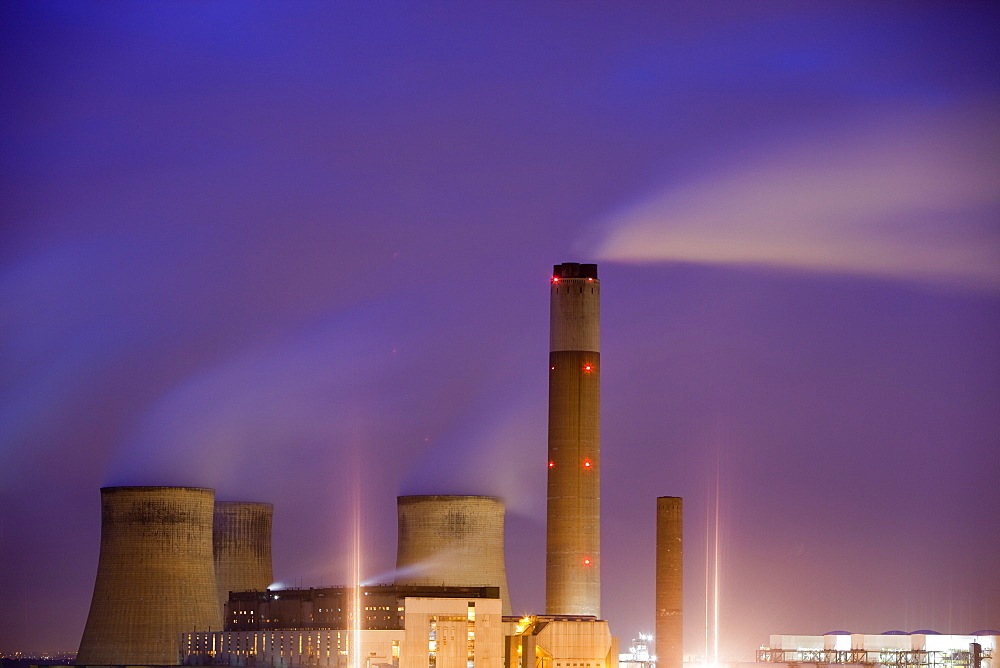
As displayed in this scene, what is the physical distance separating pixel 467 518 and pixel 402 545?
335cm

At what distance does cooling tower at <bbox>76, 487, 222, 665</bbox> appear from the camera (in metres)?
65.1

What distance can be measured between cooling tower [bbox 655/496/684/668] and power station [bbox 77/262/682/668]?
2.2 inches

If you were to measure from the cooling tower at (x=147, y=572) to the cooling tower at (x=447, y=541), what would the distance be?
8.60 meters

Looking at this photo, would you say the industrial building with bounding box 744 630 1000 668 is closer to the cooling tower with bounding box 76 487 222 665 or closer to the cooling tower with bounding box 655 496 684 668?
the cooling tower with bounding box 655 496 684 668

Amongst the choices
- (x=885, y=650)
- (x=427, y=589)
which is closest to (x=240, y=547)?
(x=427, y=589)

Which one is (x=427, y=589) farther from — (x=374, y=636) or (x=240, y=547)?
(x=240, y=547)

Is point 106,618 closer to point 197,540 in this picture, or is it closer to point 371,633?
point 197,540

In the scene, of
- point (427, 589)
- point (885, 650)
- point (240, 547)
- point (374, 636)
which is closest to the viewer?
point (374, 636)

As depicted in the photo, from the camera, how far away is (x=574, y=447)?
62.4 m

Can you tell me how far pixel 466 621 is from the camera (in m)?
61.0

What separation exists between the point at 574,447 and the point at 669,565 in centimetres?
616

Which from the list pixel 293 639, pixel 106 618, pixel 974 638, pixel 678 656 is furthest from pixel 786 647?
pixel 106 618

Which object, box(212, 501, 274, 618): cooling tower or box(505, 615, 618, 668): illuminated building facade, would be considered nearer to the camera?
box(505, 615, 618, 668): illuminated building facade

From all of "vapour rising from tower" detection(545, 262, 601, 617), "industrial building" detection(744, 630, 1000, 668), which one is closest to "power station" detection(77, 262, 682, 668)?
"vapour rising from tower" detection(545, 262, 601, 617)
